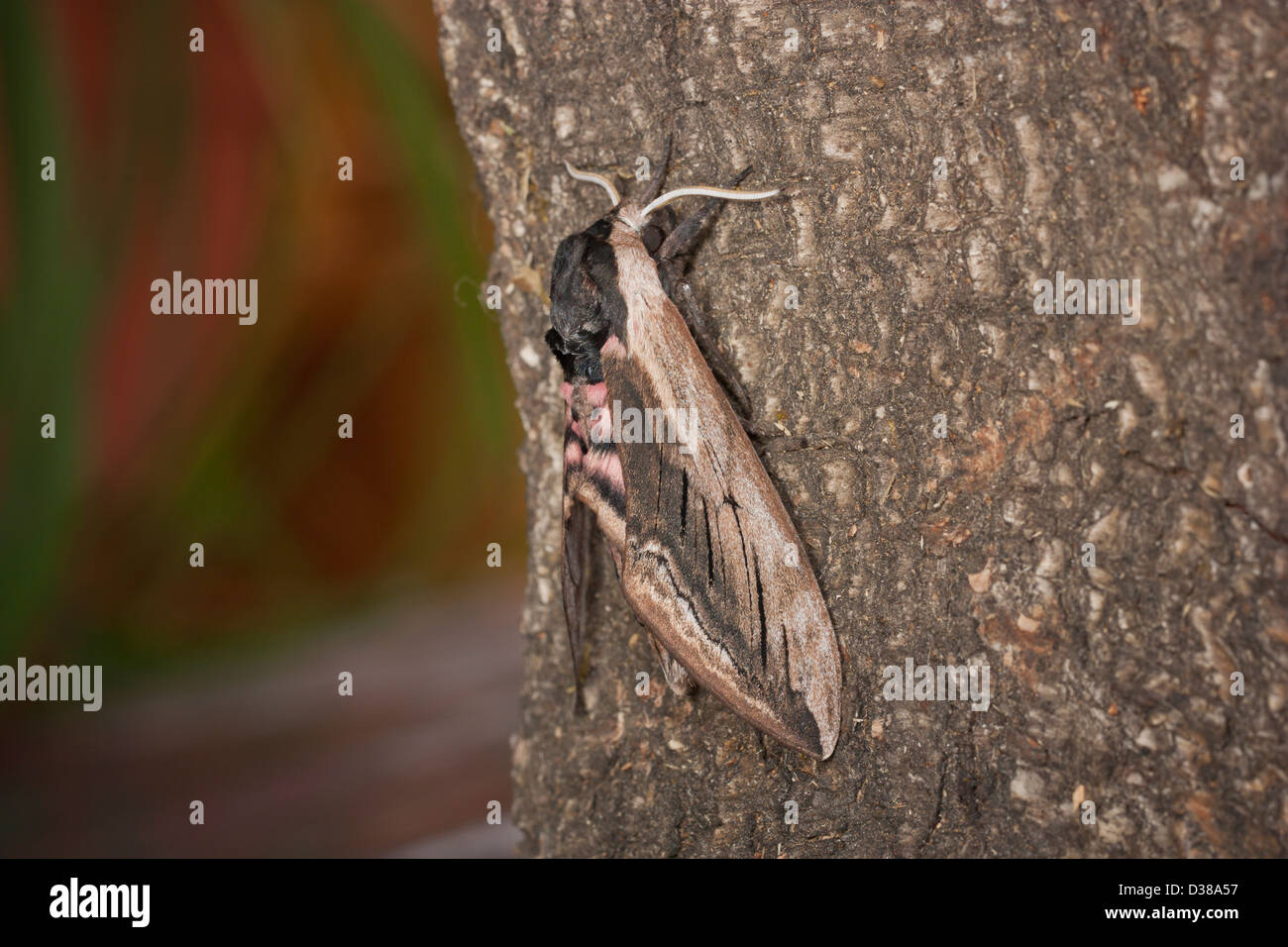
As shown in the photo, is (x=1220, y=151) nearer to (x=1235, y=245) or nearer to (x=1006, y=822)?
(x=1235, y=245)

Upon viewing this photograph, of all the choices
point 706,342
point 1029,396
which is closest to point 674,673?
point 706,342

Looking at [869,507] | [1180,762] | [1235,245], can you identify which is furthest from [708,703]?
[1235,245]

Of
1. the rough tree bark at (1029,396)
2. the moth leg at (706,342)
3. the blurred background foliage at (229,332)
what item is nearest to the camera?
the rough tree bark at (1029,396)

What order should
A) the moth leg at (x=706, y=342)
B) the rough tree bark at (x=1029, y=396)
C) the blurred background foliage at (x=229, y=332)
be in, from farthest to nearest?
the blurred background foliage at (x=229, y=332), the moth leg at (x=706, y=342), the rough tree bark at (x=1029, y=396)

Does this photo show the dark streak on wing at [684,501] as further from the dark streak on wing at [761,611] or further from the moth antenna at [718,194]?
the moth antenna at [718,194]

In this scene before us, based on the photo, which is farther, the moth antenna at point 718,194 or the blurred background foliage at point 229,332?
the blurred background foliage at point 229,332

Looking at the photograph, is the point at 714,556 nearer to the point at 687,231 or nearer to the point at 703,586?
the point at 703,586

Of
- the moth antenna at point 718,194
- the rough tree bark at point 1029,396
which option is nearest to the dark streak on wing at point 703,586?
the rough tree bark at point 1029,396

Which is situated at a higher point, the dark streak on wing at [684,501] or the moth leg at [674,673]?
the dark streak on wing at [684,501]

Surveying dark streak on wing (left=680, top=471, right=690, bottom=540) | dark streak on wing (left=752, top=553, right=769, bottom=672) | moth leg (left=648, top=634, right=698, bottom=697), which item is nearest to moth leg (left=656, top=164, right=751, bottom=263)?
dark streak on wing (left=680, top=471, right=690, bottom=540)
